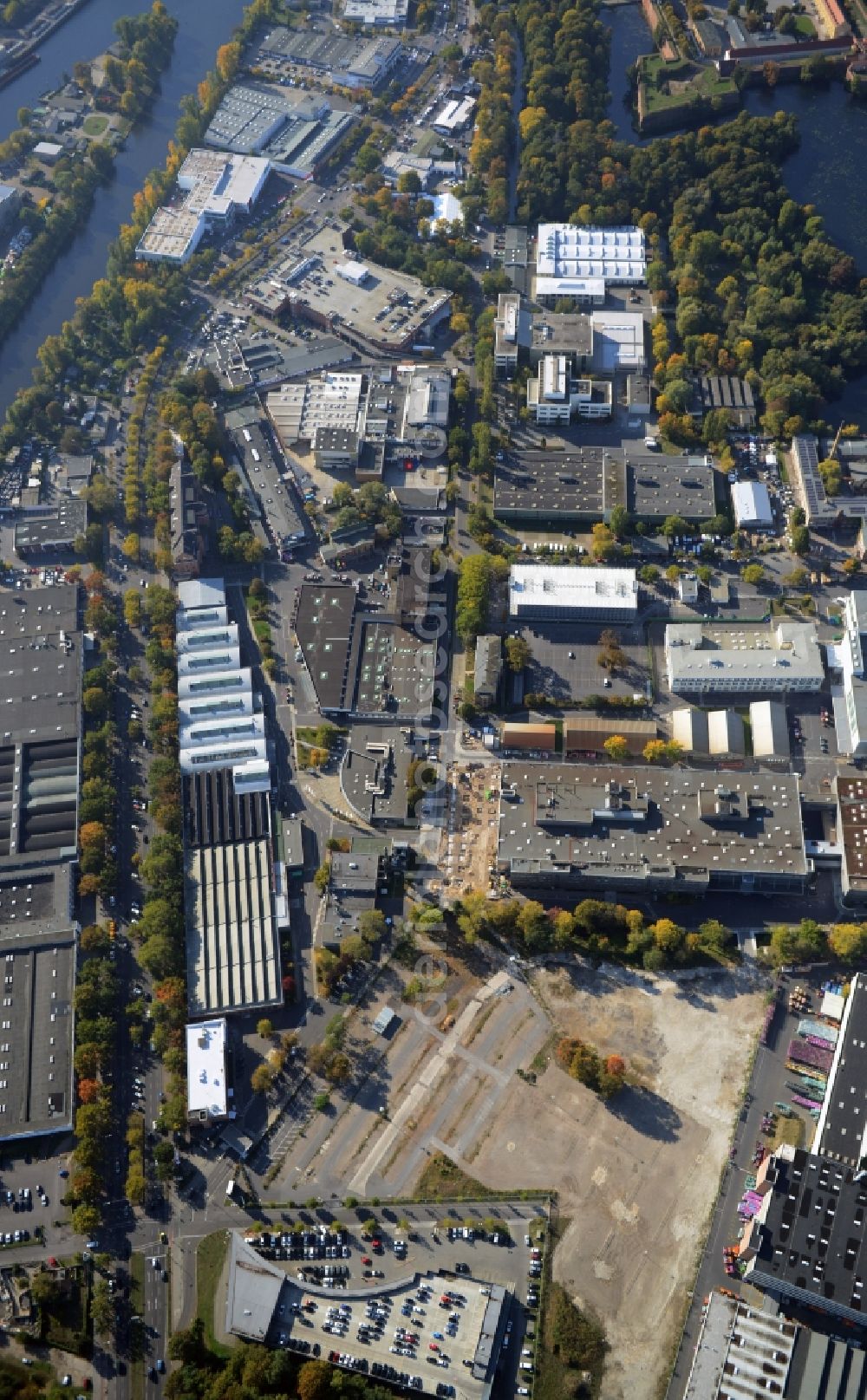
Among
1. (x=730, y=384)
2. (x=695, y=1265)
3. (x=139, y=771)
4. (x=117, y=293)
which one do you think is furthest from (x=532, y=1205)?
(x=117, y=293)

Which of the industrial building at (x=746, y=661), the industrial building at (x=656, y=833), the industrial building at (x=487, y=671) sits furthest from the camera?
the industrial building at (x=487, y=671)

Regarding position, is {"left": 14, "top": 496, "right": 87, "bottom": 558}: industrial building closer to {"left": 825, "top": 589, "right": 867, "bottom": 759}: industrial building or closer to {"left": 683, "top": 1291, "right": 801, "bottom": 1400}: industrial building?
{"left": 825, "top": 589, "right": 867, "bottom": 759}: industrial building

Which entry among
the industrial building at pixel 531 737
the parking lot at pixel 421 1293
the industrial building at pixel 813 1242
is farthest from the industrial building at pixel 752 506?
the parking lot at pixel 421 1293

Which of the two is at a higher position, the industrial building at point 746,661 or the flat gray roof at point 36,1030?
the industrial building at point 746,661

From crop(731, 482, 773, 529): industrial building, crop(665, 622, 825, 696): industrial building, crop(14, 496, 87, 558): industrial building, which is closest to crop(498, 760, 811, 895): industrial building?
crop(665, 622, 825, 696): industrial building

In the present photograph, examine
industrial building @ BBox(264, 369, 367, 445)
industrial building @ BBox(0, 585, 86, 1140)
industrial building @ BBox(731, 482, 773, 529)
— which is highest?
industrial building @ BBox(264, 369, 367, 445)

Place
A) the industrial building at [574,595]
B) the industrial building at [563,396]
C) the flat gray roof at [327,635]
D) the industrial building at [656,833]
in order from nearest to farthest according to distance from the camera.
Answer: the industrial building at [656,833] → the flat gray roof at [327,635] → the industrial building at [574,595] → the industrial building at [563,396]

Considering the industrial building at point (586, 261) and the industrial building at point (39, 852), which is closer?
the industrial building at point (39, 852)

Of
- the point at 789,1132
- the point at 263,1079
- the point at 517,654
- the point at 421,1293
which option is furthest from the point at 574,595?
the point at 421,1293

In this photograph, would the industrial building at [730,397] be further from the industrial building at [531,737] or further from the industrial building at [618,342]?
the industrial building at [531,737]
